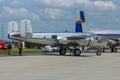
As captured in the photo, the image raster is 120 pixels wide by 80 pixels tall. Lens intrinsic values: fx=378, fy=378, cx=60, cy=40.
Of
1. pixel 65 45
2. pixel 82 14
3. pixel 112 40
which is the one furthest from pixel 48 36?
pixel 82 14

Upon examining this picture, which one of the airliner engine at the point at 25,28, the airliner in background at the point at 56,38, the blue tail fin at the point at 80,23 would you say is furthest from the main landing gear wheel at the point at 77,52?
the blue tail fin at the point at 80,23

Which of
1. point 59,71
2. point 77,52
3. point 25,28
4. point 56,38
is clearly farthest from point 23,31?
point 59,71

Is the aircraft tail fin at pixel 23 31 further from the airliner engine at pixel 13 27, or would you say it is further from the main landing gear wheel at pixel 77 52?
the main landing gear wheel at pixel 77 52

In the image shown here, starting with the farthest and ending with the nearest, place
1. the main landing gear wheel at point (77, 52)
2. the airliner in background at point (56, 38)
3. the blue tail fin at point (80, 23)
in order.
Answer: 1. the blue tail fin at point (80, 23)
2. the main landing gear wheel at point (77, 52)
3. the airliner in background at point (56, 38)

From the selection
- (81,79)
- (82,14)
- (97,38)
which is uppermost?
(82,14)

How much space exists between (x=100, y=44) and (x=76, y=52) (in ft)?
9.19

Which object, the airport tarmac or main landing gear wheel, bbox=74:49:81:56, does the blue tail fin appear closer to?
main landing gear wheel, bbox=74:49:81:56

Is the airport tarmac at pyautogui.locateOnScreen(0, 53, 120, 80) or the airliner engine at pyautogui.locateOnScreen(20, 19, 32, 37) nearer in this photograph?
the airport tarmac at pyautogui.locateOnScreen(0, 53, 120, 80)

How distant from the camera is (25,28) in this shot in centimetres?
4097

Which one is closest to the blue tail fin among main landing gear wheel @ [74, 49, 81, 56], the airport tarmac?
main landing gear wheel @ [74, 49, 81, 56]

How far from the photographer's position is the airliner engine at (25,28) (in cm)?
4088

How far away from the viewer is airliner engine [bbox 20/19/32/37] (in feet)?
134

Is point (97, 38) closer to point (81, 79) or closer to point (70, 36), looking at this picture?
point (70, 36)

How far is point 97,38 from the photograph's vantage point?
40.5 m
